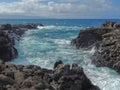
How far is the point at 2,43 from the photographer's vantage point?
143ft

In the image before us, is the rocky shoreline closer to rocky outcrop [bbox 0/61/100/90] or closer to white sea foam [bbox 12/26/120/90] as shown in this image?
rocky outcrop [bbox 0/61/100/90]

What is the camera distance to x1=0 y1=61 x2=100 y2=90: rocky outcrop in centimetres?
2127

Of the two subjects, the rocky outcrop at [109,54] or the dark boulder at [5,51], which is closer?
the rocky outcrop at [109,54]

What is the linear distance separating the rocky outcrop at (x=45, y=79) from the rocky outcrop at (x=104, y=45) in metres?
11.2

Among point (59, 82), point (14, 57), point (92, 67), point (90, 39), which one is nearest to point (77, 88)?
point (59, 82)

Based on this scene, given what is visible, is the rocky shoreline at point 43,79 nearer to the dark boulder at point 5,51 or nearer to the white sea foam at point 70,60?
the white sea foam at point 70,60

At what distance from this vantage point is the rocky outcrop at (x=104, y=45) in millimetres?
→ 38737

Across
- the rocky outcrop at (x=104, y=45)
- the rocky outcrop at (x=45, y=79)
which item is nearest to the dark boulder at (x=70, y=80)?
the rocky outcrop at (x=45, y=79)

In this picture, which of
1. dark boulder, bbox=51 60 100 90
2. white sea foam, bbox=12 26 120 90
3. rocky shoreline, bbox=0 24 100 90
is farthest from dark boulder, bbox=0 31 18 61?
dark boulder, bbox=51 60 100 90

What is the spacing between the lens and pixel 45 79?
2614cm

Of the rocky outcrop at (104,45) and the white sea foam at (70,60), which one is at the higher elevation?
the rocky outcrop at (104,45)

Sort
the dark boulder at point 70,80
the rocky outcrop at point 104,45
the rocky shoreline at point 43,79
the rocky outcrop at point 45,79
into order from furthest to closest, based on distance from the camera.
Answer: the rocky outcrop at point 104,45
the dark boulder at point 70,80
the rocky outcrop at point 45,79
the rocky shoreline at point 43,79

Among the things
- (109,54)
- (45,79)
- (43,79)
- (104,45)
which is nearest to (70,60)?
(104,45)

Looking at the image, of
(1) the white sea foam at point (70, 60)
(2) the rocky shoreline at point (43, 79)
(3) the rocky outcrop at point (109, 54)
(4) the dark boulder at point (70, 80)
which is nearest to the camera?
(2) the rocky shoreline at point (43, 79)
